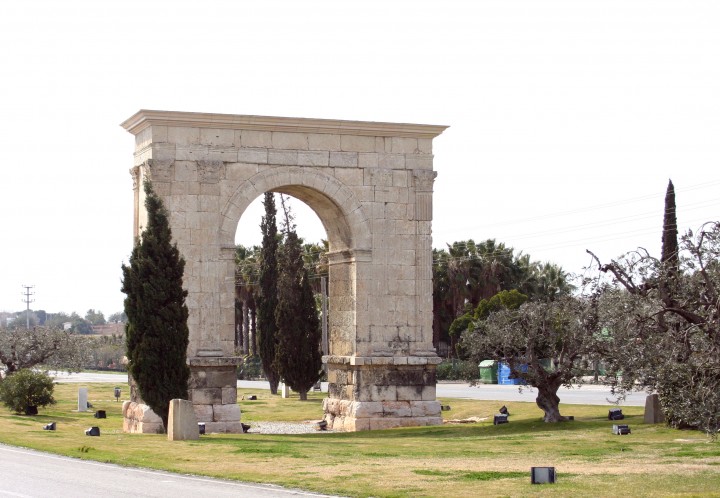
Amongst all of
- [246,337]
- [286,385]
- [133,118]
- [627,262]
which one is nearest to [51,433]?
[133,118]

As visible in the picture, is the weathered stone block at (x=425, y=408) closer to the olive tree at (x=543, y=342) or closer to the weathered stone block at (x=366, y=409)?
the weathered stone block at (x=366, y=409)

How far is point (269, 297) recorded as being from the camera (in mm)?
46469

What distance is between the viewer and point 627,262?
1703 centimetres

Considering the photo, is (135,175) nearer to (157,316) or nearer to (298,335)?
(157,316)

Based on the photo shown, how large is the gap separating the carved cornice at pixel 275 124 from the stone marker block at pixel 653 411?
8.44m

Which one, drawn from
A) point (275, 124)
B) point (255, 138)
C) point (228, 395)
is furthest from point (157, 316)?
point (275, 124)

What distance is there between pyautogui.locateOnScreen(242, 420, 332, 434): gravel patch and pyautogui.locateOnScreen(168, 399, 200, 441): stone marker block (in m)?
5.21

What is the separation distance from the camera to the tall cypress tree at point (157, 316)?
2392 cm

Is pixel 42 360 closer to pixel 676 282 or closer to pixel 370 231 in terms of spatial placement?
pixel 370 231

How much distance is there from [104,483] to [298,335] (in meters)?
27.9

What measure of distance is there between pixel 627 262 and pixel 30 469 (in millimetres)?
9000

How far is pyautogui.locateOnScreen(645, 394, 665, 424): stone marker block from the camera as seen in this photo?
78.0 ft

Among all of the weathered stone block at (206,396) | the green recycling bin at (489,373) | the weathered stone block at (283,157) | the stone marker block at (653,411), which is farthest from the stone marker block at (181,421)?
the green recycling bin at (489,373)

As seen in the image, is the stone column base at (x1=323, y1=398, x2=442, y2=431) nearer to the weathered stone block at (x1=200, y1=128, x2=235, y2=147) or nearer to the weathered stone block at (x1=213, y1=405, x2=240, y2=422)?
the weathered stone block at (x1=213, y1=405, x2=240, y2=422)
